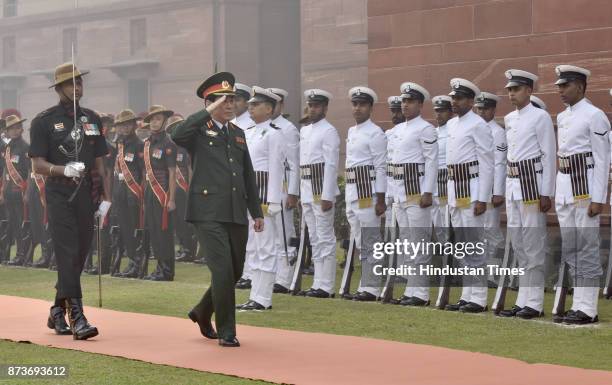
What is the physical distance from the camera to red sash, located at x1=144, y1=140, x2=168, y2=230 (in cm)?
1856

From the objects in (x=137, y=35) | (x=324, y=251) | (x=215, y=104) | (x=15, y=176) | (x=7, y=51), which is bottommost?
(x=324, y=251)

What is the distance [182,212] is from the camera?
2192 cm

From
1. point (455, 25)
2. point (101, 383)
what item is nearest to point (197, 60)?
point (455, 25)

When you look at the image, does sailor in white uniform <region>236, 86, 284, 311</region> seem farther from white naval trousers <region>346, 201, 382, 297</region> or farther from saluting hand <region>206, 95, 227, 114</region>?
saluting hand <region>206, 95, 227, 114</region>

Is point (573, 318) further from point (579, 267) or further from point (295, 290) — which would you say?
point (295, 290)

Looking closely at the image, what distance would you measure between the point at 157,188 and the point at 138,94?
27830 millimetres

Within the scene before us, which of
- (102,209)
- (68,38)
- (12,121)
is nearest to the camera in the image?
(102,209)

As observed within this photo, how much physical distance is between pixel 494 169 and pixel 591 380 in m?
5.04

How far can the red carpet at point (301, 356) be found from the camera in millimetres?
9719

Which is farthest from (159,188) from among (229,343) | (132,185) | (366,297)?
(229,343)

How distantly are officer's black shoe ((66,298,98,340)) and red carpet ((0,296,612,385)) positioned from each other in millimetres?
79

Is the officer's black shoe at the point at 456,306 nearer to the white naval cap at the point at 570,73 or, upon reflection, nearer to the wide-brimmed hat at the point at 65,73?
the white naval cap at the point at 570,73

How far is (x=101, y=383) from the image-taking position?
9.56 m

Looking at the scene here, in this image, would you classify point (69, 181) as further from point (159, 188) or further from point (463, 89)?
point (159, 188)
